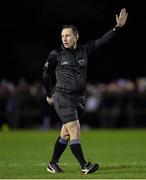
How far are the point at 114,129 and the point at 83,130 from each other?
141 cm

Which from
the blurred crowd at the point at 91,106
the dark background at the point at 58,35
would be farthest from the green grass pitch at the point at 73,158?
the dark background at the point at 58,35

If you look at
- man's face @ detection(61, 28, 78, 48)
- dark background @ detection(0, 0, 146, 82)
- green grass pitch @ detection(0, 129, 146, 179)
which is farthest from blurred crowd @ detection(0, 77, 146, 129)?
man's face @ detection(61, 28, 78, 48)

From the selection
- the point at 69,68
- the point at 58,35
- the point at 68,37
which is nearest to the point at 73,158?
the point at 69,68

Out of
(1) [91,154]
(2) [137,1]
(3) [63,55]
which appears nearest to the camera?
(3) [63,55]

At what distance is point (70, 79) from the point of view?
13.3m

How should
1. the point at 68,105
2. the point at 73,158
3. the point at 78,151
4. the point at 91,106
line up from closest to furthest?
the point at 78,151, the point at 68,105, the point at 73,158, the point at 91,106

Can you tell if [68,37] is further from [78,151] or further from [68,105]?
[78,151]

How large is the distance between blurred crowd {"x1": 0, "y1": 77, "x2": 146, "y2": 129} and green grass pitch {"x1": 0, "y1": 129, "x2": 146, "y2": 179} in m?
6.06

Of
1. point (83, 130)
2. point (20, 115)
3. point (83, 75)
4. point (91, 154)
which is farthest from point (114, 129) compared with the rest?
point (83, 75)

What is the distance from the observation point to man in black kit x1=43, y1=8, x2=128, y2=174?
42.9 feet

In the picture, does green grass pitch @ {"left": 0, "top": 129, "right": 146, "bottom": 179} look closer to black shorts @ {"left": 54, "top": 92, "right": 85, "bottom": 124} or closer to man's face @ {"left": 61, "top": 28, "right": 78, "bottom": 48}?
black shorts @ {"left": 54, "top": 92, "right": 85, "bottom": 124}

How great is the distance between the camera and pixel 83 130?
31109 mm

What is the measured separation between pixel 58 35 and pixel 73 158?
20649mm

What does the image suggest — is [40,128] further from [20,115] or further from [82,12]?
[82,12]
